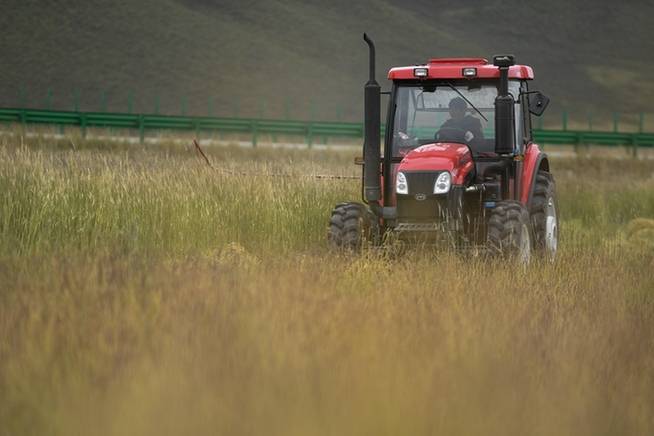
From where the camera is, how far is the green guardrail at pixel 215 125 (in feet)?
134

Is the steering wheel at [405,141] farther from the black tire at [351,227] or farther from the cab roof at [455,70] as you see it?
the black tire at [351,227]

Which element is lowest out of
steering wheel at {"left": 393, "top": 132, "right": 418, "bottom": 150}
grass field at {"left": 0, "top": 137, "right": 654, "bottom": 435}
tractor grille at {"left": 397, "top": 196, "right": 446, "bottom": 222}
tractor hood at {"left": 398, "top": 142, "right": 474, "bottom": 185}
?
grass field at {"left": 0, "top": 137, "right": 654, "bottom": 435}

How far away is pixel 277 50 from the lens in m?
79.1

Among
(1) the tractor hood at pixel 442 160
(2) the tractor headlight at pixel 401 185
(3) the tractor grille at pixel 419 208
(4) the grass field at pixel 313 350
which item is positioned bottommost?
(4) the grass field at pixel 313 350

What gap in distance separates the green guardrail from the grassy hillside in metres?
23.4

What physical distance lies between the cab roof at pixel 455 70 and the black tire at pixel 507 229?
130 centimetres

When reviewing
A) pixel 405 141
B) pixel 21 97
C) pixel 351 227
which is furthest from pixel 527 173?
pixel 21 97

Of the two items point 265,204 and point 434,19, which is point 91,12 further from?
point 265,204

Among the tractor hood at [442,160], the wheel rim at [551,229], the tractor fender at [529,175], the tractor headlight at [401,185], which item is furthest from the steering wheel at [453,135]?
the wheel rim at [551,229]

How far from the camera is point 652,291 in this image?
359 inches

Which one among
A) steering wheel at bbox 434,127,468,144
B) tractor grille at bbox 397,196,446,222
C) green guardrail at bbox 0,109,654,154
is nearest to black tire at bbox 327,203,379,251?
tractor grille at bbox 397,196,446,222

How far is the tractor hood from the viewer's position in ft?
34.4

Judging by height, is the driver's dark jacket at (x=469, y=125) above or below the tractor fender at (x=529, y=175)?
above

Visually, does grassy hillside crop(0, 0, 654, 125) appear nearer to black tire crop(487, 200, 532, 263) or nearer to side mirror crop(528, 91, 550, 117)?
side mirror crop(528, 91, 550, 117)
